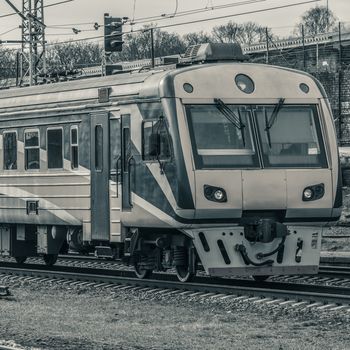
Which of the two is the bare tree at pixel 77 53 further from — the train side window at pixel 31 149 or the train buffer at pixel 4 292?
the train buffer at pixel 4 292

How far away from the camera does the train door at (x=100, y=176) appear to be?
1812 centimetres

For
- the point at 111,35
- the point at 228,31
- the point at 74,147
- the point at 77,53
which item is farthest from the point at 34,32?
the point at 228,31

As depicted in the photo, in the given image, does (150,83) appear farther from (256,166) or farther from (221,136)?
(256,166)

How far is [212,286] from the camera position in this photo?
16547 millimetres

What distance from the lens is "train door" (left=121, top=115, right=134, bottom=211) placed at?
17525 millimetres

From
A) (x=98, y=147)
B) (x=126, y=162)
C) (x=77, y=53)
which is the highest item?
(x=77, y=53)

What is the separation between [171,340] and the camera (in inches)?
461

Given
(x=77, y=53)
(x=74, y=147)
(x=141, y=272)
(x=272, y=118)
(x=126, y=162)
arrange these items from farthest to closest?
1. (x=77, y=53)
2. (x=74, y=147)
3. (x=141, y=272)
4. (x=126, y=162)
5. (x=272, y=118)

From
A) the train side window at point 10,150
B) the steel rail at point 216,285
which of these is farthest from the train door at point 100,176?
the train side window at point 10,150

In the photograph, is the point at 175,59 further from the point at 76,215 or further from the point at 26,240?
the point at 26,240

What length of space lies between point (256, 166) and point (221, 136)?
0.66m

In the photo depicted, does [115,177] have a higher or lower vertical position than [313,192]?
higher

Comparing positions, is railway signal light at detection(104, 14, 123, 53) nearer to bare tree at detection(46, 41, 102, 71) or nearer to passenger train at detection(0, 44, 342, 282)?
passenger train at detection(0, 44, 342, 282)

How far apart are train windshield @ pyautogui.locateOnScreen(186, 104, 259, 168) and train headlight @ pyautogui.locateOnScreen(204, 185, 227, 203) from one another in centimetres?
32
